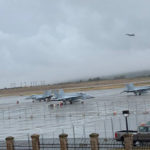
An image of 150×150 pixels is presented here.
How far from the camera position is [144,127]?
20422mm

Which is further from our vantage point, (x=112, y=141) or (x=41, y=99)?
(x=41, y=99)

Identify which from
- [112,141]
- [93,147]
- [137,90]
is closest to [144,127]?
[112,141]

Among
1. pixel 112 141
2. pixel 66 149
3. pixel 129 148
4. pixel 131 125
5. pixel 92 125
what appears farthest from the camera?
pixel 92 125

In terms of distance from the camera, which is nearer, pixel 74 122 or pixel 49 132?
pixel 49 132

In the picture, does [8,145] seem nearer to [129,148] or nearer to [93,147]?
[93,147]

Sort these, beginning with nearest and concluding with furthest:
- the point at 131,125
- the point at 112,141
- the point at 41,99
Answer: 1. the point at 112,141
2. the point at 131,125
3. the point at 41,99

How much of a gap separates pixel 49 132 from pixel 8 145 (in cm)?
943

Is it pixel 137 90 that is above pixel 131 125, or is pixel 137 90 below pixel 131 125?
above

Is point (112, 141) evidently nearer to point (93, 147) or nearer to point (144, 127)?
point (144, 127)

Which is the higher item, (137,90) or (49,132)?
(137,90)

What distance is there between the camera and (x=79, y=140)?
2312cm

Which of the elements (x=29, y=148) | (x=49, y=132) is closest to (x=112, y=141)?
(x=29, y=148)

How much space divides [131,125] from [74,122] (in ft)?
27.2

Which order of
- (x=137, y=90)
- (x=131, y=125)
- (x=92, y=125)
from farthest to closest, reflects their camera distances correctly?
(x=137, y=90)
(x=92, y=125)
(x=131, y=125)
